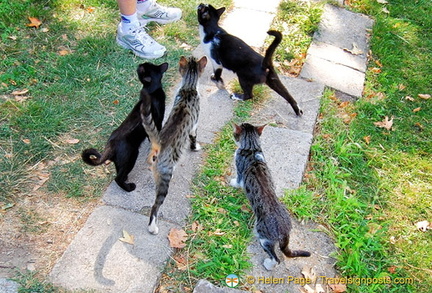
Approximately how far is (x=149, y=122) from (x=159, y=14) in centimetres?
299

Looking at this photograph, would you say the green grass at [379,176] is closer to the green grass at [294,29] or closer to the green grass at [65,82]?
the green grass at [294,29]

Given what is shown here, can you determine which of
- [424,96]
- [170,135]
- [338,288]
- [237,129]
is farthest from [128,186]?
[424,96]

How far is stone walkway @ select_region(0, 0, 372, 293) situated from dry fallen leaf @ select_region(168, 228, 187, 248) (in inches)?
2.1

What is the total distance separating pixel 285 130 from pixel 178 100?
1.19 metres

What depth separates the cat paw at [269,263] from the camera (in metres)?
2.80

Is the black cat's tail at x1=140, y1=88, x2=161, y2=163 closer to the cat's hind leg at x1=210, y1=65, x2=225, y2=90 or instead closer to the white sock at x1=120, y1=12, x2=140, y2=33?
the cat's hind leg at x1=210, y1=65, x2=225, y2=90

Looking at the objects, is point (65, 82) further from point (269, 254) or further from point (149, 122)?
point (269, 254)

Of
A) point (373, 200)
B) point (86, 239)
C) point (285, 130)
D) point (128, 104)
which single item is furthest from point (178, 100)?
point (373, 200)

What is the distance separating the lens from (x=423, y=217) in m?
3.33

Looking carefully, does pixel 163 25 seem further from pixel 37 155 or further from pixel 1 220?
pixel 1 220

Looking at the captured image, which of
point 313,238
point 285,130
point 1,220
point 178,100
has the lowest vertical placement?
point 1,220

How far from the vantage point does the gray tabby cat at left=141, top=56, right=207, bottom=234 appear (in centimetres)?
282

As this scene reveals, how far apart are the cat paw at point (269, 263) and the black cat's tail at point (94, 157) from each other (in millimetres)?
1497

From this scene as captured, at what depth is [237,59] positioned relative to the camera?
13.2ft
